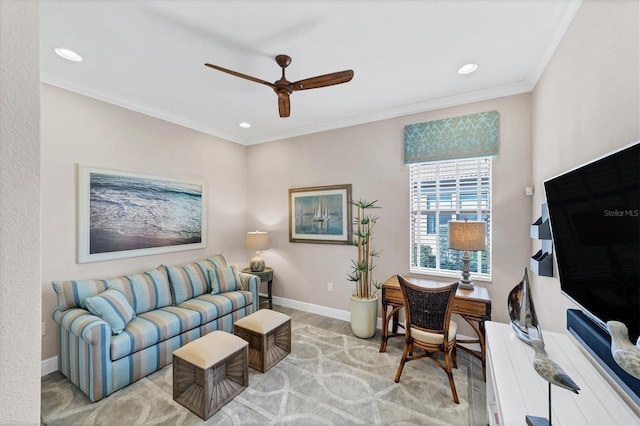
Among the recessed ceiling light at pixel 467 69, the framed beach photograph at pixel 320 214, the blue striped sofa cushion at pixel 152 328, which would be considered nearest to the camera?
the blue striped sofa cushion at pixel 152 328

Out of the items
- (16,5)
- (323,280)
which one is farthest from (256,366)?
(16,5)

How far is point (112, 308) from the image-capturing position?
7.55ft

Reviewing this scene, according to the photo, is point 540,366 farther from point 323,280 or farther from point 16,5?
point 323,280

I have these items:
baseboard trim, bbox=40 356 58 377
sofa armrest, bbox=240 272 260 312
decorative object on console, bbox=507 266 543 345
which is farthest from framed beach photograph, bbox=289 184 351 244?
baseboard trim, bbox=40 356 58 377

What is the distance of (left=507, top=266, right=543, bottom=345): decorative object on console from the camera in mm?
1410

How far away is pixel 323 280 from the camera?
3.81 meters

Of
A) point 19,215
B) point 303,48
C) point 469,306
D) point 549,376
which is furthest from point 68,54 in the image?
point 469,306

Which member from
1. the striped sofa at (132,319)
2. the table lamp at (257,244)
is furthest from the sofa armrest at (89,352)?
the table lamp at (257,244)

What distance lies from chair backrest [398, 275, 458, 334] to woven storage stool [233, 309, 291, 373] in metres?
1.25

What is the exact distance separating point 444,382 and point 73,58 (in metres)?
4.21

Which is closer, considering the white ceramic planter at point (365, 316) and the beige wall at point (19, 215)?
the beige wall at point (19, 215)

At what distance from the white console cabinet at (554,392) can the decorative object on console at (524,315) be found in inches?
2.7

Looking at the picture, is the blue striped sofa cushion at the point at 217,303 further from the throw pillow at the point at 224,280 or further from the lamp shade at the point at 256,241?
the lamp shade at the point at 256,241

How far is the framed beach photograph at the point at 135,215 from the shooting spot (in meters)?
2.69
